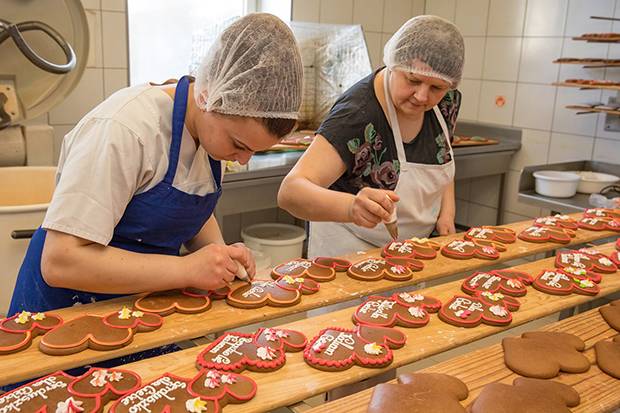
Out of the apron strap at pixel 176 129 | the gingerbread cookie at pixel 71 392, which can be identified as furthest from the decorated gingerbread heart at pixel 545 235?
the gingerbread cookie at pixel 71 392

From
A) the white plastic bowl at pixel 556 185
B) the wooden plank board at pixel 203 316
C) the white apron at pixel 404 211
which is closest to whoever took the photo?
the wooden plank board at pixel 203 316

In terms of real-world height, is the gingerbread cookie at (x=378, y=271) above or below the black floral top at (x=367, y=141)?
below

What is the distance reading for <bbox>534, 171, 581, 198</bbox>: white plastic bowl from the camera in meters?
2.89

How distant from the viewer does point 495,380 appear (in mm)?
985

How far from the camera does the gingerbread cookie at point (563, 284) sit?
1.34m

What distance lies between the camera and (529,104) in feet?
11.6

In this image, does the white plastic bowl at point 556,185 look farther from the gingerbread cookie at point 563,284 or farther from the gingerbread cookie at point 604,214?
the gingerbread cookie at point 563,284

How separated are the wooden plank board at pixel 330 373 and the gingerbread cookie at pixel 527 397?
0.51 ft

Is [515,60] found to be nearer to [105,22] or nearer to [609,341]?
[105,22]

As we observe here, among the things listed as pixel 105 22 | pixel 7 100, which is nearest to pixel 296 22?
pixel 105 22

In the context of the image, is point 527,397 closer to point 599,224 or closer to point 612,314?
A: point 612,314

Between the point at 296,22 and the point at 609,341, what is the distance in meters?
2.76

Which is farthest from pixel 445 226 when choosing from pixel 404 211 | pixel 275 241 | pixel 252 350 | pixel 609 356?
pixel 275 241

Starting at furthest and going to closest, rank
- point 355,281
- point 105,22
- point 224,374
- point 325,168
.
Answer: point 105,22
point 325,168
point 355,281
point 224,374
